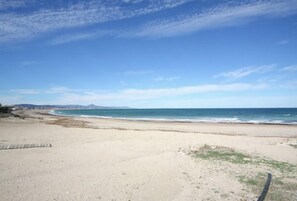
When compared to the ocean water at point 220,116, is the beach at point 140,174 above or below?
below

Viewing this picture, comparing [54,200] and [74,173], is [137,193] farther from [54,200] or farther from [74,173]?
[74,173]

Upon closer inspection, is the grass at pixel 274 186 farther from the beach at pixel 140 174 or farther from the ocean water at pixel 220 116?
the ocean water at pixel 220 116

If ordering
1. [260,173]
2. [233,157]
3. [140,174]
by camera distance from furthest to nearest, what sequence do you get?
[233,157] → [260,173] → [140,174]

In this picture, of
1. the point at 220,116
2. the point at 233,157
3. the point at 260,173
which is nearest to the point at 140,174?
the point at 260,173

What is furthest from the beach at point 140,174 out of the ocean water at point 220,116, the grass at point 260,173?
the ocean water at point 220,116

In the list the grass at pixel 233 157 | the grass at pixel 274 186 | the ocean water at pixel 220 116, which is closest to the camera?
the grass at pixel 274 186

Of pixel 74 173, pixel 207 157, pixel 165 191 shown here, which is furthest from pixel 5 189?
pixel 207 157

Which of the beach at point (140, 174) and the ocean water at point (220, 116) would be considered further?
the ocean water at point (220, 116)

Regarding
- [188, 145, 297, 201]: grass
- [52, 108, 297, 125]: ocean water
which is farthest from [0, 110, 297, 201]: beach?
[52, 108, 297, 125]: ocean water

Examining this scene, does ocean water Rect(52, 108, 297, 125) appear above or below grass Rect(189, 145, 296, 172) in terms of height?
above

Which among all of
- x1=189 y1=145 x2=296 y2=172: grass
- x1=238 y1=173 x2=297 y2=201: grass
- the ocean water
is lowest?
x1=238 y1=173 x2=297 y2=201: grass

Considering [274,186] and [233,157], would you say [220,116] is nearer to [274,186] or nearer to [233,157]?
[233,157]

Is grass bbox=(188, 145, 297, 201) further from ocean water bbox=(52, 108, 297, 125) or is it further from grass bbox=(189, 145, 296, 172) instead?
ocean water bbox=(52, 108, 297, 125)

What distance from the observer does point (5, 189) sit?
775cm
